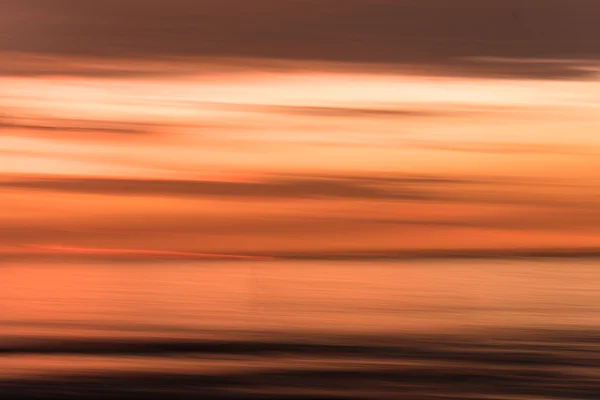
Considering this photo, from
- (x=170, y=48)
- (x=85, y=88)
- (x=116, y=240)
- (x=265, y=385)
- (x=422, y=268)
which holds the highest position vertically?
(x=170, y=48)

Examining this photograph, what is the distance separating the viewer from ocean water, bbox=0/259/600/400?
1.20 m

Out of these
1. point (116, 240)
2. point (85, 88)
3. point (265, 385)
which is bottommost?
point (265, 385)

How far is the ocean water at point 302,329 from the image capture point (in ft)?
3.94

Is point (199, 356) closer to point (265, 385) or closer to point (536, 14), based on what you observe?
point (265, 385)

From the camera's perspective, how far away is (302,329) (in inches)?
48.3

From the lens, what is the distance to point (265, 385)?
1.20 m

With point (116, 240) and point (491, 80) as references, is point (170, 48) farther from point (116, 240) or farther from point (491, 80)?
point (491, 80)

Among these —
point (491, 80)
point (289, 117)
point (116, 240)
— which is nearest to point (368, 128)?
point (289, 117)

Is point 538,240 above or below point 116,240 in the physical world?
above

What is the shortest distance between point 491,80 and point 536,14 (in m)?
0.15

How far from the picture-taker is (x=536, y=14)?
1263 millimetres

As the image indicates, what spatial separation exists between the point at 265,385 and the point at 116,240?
37 cm

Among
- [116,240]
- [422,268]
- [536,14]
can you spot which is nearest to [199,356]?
[116,240]

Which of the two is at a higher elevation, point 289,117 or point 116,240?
point 289,117
